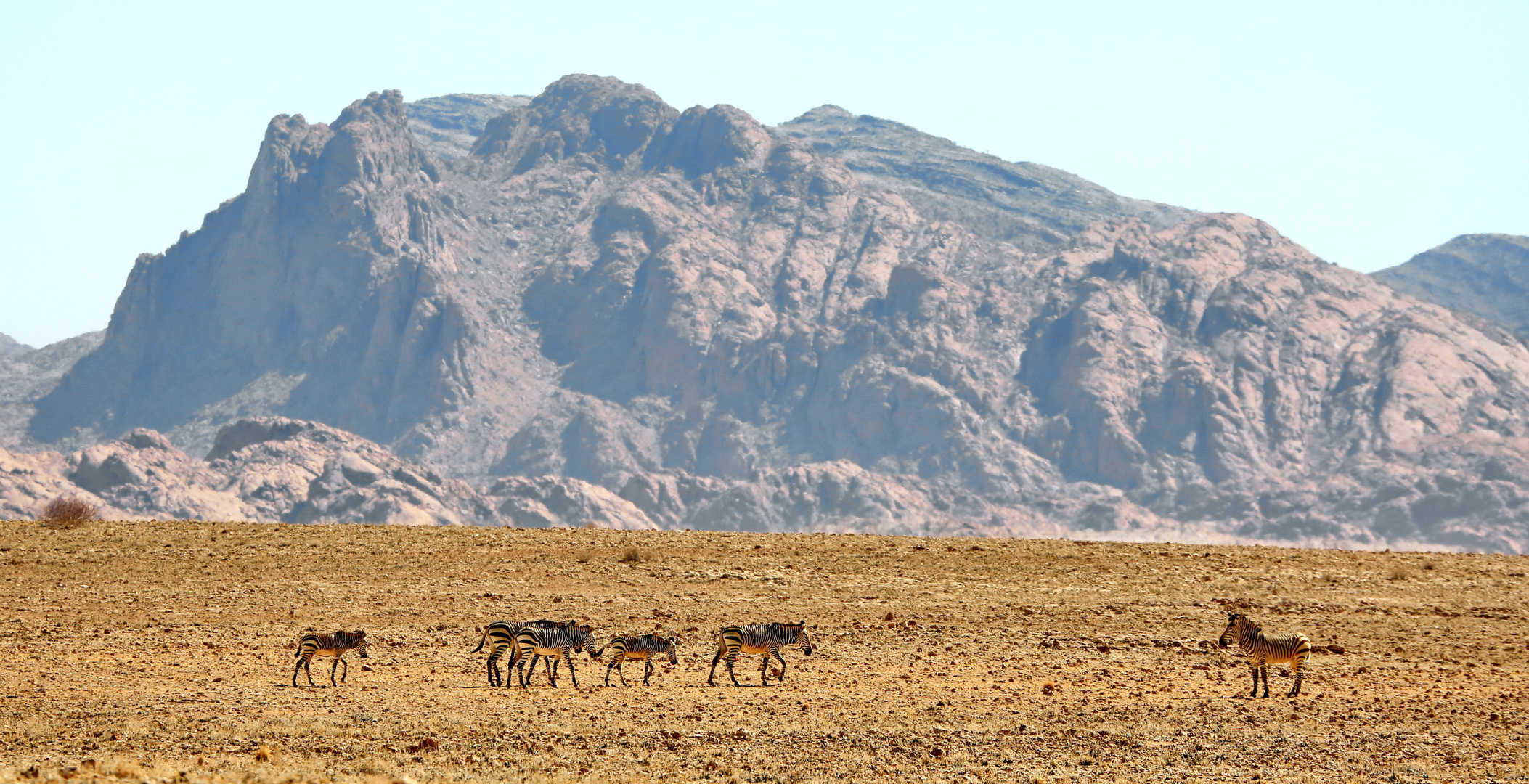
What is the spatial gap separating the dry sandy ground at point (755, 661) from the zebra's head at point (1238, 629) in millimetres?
1134

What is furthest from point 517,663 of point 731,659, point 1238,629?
point 1238,629

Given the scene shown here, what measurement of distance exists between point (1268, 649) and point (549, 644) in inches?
546

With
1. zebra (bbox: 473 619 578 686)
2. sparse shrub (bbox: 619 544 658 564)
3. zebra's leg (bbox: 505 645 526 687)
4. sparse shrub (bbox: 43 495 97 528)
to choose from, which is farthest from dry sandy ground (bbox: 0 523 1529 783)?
sparse shrub (bbox: 43 495 97 528)

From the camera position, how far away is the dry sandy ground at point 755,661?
2328cm

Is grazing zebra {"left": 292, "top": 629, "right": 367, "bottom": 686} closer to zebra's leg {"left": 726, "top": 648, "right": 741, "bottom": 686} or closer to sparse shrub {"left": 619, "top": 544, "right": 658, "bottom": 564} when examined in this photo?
zebra's leg {"left": 726, "top": 648, "right": 741, "bottom": 686}

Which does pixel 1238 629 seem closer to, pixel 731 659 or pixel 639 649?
pixel 731 659

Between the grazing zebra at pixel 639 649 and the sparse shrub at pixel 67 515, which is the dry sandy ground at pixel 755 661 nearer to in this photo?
the grazing zebra at pixel 639 649

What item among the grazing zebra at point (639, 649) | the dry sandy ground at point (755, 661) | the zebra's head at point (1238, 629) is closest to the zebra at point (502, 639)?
the dry sandy ground at point (755, 661)

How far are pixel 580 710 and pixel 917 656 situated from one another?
8.74m

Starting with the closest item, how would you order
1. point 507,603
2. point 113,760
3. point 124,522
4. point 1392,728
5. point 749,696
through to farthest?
1. point 113,760
2. point 1392,728
3. point 749,696
4. point 507,603
5. point 124,522

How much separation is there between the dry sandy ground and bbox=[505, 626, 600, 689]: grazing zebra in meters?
0.59

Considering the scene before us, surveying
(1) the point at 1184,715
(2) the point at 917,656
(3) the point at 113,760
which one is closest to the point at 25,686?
(3) the point at 113,760

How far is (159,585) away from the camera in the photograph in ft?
127

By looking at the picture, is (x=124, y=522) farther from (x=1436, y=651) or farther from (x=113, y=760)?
(x=1436, y=651)
